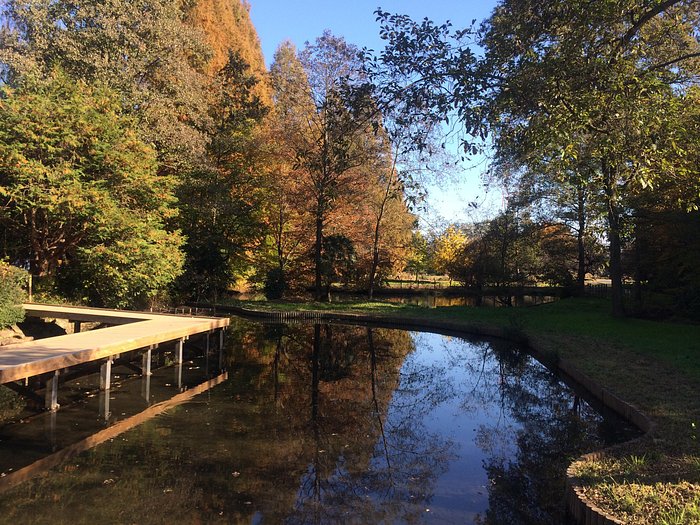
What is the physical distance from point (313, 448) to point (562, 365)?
22.0 ft

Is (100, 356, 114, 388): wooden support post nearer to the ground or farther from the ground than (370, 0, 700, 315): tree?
nearer to the ground

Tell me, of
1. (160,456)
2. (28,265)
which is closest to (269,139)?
(28,265)

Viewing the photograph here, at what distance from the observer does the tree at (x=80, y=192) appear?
41.7 feet

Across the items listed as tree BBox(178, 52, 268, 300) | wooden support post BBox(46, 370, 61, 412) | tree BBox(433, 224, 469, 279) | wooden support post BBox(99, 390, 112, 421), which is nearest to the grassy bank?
tree BBox(178, 52, 268, 300)

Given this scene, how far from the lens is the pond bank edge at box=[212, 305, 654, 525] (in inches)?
160

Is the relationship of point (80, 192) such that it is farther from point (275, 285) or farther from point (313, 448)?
point (275, 285)

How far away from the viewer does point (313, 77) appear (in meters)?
22.2

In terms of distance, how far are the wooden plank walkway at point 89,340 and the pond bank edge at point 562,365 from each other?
20.9 ft

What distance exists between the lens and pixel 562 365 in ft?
35.3

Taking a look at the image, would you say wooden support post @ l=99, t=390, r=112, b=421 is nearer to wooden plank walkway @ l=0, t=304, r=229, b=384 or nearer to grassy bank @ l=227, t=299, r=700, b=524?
wooden plank walkway @ l=0, t=304, r=229, b=384

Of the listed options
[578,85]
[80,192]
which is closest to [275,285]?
[80,192]

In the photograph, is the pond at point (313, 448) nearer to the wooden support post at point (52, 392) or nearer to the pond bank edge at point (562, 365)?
the wooden support post at point (52, 392)

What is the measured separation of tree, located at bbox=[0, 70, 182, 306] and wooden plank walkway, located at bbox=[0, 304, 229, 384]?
7.42 ft

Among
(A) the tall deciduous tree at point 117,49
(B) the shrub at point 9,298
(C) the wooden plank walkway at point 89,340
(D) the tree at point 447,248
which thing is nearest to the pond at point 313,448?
(C) the wooden plank walkway at point 89,340
